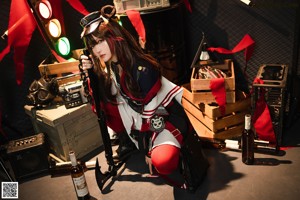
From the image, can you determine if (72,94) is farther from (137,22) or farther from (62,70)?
(137,22)

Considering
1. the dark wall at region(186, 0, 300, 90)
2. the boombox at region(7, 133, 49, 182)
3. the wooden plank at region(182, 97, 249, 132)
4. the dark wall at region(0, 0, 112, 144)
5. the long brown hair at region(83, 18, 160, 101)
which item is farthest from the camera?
the dark wall at region(0, 0, 112, 144)

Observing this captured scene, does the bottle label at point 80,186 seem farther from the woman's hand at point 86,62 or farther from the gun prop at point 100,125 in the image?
the woman's hand at point 86,62

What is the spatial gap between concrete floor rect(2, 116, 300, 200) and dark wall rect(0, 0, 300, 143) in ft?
2.80

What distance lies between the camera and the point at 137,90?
254 cm

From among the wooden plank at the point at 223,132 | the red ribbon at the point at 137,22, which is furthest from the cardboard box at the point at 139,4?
the wooden plank at the point at 223,132

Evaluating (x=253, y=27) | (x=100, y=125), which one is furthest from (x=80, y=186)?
(x=253, y=27)

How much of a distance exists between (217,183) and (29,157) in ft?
5.56

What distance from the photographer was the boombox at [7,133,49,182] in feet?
9.64

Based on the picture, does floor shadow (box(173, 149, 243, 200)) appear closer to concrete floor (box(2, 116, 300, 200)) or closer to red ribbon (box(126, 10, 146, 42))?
concrete floor (box(2, 116, 300, 200))

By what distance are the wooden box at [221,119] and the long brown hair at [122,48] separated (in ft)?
2.70

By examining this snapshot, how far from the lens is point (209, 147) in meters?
3.09

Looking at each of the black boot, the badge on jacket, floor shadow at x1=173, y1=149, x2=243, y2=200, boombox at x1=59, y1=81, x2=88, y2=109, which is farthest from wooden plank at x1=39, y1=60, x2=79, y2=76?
floor shadow at x1=173, y1=149, x2=243, y2=200

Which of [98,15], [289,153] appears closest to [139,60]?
[98,15]

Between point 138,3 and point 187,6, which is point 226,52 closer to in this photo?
point 187,6
